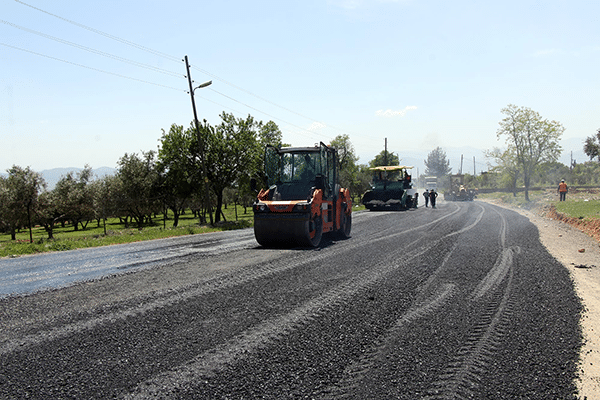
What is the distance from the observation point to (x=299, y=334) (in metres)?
4.89

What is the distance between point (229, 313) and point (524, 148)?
57.0 m

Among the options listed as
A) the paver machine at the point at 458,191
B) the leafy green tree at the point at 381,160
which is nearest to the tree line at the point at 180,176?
the paver machine at the point at 458,191

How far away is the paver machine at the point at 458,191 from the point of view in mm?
52756

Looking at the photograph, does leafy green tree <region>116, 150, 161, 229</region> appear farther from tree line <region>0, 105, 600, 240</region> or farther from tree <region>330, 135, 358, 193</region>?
tree <region>330, 135, 358, 193</region>

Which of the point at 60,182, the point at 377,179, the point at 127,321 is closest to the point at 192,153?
the point at 377,179

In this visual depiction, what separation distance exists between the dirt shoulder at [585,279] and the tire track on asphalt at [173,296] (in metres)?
5.21

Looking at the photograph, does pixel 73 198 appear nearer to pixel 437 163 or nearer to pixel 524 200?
pixel 524 200

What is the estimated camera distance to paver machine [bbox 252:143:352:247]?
11.5 meters

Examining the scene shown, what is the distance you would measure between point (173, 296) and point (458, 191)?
2099 inches

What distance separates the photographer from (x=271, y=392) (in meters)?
3.55

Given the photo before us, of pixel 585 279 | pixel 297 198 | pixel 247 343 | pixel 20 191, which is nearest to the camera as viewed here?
pixel 247 343

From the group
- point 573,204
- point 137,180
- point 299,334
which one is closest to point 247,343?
point 299,334

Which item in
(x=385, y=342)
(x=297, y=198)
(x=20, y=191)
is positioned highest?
(x=20, y=191)

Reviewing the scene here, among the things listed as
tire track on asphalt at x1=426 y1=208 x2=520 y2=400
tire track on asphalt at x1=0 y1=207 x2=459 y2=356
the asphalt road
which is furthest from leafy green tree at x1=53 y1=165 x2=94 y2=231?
tire track on asphalt at x1=426 y1=208 x2=520 y2=400
